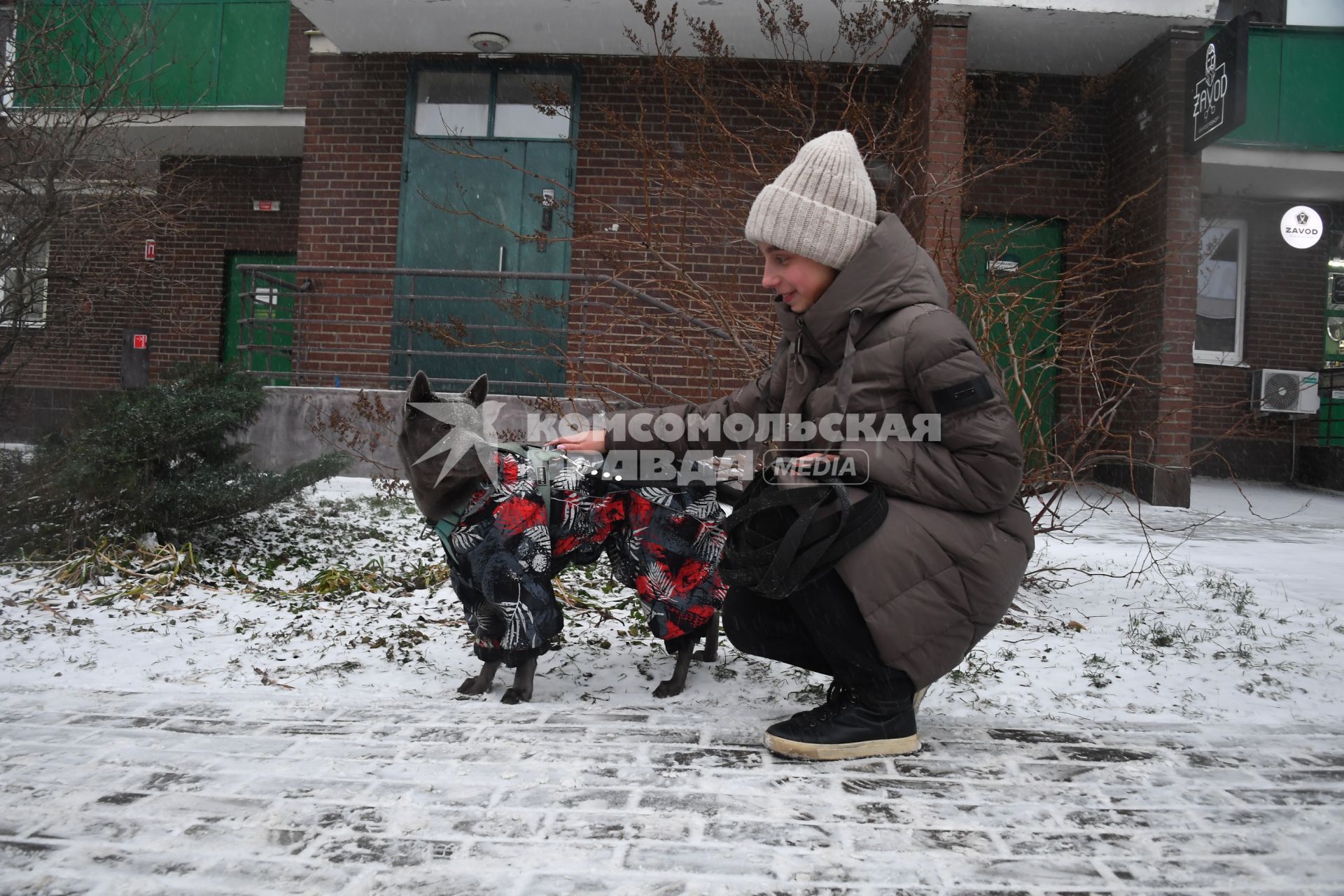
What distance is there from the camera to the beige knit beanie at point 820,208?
2521mm

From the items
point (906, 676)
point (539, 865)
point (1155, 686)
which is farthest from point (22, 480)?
point (1155, 686)

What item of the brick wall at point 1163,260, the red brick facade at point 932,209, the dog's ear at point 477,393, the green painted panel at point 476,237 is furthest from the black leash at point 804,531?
the green painted panel at point 476,237

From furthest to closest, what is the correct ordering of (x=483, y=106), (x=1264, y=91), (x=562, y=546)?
(x=1264, y=91), (x=483, y=106), (x=562, y=546)

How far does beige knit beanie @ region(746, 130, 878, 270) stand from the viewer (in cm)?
252

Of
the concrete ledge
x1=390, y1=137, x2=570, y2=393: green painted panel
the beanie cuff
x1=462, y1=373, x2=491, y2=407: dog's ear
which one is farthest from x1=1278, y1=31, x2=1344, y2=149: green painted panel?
x1=462, y1=373, x2=491, y2=407: dog's ear

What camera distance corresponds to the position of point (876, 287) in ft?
8.16

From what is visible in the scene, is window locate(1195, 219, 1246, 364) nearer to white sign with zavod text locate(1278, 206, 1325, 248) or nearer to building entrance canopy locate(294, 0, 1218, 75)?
white sign with zavod text locate(1278, 206, 1325, 248)

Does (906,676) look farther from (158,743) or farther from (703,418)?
(158,743)

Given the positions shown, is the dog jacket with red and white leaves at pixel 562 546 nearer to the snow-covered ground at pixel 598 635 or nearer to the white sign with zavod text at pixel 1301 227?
the snow-covered ground at pixel 598 635

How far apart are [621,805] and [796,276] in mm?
1449

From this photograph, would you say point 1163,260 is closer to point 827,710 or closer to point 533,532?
point 827,710

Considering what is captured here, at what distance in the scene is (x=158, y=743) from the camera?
257 cm

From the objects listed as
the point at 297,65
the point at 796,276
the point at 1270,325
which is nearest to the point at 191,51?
the point at 297,65

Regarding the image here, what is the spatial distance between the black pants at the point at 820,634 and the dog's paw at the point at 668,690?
459 millimetres
